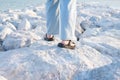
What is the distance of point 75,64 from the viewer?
3.15m

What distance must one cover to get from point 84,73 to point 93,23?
333 cm

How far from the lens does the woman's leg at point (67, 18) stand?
3.36 metres

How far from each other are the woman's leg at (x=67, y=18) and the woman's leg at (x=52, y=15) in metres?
0.24

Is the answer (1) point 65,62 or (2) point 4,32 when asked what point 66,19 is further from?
(2) point 4,32

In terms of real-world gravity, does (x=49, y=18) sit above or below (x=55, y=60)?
above

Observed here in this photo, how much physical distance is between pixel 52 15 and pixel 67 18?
30 cm

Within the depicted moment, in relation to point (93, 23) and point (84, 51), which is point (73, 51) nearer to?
point (84, 51)

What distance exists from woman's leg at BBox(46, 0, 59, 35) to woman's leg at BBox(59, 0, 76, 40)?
24 centimetres

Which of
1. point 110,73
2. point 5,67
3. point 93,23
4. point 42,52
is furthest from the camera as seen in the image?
point 93,23

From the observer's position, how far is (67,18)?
3375 millimetres

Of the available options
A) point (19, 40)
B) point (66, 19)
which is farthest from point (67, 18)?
point (19, 40)

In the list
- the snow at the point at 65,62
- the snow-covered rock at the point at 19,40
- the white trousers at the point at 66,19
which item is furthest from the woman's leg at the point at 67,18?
the snow-covered rock at the point at 19,40

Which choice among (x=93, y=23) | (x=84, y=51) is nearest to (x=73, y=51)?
(x=84, y=51)

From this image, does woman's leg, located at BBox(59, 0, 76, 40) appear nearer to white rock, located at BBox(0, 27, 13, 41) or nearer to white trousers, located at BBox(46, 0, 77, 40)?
white trousers, located at BBox(46, 0, 77, 40)
